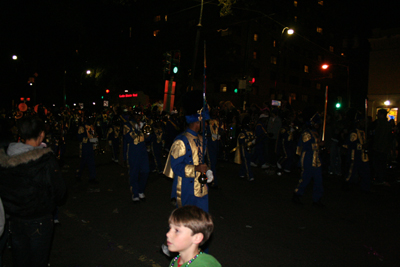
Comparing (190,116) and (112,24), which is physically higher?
(112,24)

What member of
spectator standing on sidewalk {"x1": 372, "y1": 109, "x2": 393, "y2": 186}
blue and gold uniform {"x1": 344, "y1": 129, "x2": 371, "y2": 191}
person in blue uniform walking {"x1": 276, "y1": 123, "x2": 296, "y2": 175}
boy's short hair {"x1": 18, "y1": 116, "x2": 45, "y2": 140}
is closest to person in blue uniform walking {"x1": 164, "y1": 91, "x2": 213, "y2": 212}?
boy's short hair {"x1": 18, "y1": 116, "x2": 45, "y2": 140}

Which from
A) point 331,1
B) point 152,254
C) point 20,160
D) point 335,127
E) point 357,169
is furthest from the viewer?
point 331,1

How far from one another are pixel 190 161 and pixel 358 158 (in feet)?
20.3

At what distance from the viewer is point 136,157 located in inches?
269

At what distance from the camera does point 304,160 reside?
704 cm

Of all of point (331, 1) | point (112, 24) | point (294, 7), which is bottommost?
point (112, 24)

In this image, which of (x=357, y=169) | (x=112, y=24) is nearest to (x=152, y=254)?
(x=357, y=169)

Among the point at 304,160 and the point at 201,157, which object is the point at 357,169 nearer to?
the point at 304,160

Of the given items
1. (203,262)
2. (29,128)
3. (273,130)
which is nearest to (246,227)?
(203,262)

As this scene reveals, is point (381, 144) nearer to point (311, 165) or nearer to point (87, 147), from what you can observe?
point (311, 165)

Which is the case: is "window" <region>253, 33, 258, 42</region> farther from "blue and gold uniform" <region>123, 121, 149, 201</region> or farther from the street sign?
"blue and gold uniform" <region>123, 121, 149, 201</region>

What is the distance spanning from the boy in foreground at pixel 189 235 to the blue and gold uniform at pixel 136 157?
4.88 metres

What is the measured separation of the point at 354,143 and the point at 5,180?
8.10 metres

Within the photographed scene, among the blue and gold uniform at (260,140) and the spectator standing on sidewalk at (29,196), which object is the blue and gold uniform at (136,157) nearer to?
the spectator standing on sidewalk at (29,196)
